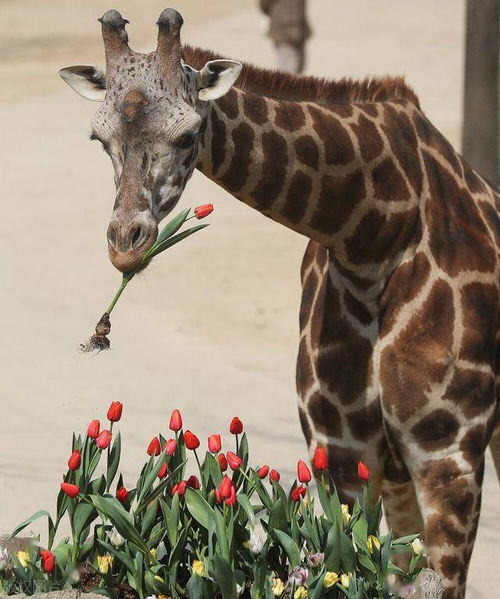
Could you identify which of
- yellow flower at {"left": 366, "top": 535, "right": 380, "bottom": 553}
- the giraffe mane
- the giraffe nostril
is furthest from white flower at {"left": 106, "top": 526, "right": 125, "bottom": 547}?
the giraffe mane

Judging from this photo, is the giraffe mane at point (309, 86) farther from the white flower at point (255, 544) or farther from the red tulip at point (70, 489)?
the white flower at point (255, 544)

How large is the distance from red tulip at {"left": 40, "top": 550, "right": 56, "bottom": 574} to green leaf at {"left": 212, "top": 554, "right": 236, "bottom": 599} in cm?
52

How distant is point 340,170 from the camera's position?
5.08 meters

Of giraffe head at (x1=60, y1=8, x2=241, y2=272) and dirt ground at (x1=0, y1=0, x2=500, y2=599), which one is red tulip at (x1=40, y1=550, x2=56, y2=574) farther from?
dirt ground at (x1=0, y1=0, x2=500, y2=599)

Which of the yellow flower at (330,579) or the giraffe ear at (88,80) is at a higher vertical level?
the giraffe ear at (88,80)

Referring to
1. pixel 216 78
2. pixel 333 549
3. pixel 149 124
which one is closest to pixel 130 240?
pixel 149 124

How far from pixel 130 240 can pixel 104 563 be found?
1040mm

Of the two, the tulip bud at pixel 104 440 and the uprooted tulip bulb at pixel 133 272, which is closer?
the uprooted tulip bulb at pixel 133 272

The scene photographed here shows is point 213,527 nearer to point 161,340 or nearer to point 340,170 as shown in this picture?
point 340,170

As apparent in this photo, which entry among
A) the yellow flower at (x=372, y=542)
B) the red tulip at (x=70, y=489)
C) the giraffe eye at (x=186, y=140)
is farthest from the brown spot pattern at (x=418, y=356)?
the red tulip at (x=70, y=489)

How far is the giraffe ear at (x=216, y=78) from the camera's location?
461 centimetres

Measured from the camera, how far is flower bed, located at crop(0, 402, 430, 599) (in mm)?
4418

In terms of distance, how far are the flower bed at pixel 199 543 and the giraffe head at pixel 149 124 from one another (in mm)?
667

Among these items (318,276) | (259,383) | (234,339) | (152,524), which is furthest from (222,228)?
(152,524)
